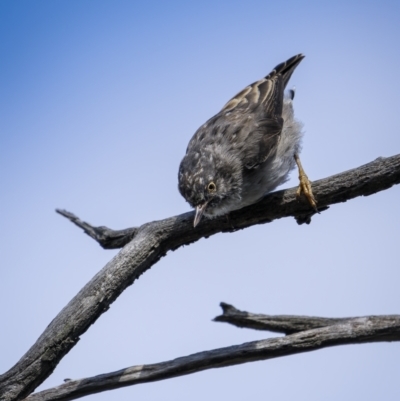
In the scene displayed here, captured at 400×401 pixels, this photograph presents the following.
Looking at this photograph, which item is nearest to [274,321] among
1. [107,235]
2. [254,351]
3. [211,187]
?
[254,351]

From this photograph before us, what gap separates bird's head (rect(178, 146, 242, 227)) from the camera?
576 cm

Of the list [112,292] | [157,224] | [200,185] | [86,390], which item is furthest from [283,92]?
[86,390]

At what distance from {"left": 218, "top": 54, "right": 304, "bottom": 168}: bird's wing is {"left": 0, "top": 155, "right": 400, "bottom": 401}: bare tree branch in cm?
60

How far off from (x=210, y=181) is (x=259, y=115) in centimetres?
128

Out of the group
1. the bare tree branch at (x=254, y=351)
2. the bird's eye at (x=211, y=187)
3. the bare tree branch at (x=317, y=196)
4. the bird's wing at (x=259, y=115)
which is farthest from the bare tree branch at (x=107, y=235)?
the bare tree branch at (x=254, y=351)

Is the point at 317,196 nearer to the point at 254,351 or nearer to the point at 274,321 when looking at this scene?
the point at 274,321

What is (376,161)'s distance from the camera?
5.21 metres

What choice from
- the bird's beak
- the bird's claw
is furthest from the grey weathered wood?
the bird's claw

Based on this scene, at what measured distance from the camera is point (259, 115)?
6.82 meters

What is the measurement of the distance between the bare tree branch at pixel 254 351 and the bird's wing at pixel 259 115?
199cm

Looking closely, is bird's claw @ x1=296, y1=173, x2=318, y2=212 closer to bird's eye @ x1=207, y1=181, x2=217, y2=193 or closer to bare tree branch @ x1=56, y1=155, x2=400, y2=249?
bare tree branch @ x1=56, y1=155, x2=400, y2=249

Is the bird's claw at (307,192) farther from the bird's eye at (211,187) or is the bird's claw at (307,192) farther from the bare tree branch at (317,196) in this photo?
the bird's eye at (211,187)

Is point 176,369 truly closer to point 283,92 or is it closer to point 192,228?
point 192,228

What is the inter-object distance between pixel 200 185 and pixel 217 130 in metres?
0.94
